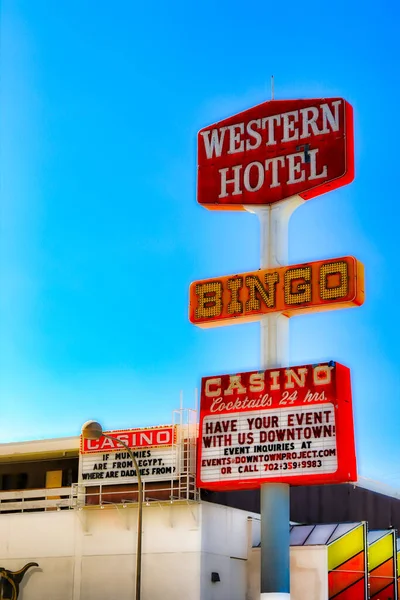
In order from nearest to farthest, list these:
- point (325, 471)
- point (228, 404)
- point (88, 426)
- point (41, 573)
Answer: point (88, 426), point (325, 471), point (228, 404), point (41, 573)

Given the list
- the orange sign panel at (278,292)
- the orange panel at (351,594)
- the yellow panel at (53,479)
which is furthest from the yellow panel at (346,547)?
the yellow panel at (53,479)

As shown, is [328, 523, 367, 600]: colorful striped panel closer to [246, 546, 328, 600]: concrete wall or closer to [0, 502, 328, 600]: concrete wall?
[246, 546, 328, 600]: concrete wall

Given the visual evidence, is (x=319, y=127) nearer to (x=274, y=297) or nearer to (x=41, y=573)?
(x=274, y=297)

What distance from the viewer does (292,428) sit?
1529 inches

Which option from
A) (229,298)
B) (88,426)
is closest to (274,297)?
(229,298)

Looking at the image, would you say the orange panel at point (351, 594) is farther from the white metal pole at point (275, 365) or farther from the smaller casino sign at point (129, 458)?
the smaller casino sign at point (129, 458)

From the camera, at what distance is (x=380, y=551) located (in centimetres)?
4319

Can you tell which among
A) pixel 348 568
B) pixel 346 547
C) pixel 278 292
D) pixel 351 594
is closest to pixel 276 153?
pixel 278 292

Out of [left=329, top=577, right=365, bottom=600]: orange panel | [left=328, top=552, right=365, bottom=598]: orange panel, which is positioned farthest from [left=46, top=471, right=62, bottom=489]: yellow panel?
[left=329, top=577, right=365, bottom=600]: orange panel

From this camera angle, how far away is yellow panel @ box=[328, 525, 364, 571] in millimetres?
41094

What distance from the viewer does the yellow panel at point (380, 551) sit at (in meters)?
42.6

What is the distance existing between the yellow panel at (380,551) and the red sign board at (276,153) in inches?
567

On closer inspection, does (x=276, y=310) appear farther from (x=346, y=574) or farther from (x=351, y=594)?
(x=351, y=594)

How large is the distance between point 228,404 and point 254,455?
7.54ft
